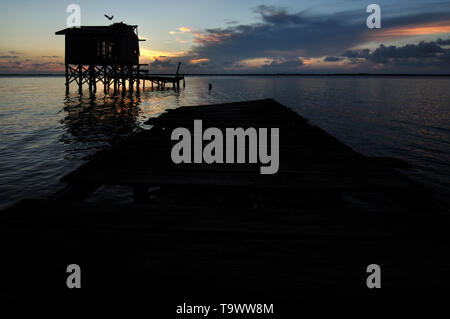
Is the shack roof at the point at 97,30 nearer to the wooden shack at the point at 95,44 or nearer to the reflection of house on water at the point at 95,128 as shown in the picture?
the wooden shack at the point at 95,44

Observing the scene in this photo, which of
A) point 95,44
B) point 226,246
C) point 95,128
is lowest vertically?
point 226,246

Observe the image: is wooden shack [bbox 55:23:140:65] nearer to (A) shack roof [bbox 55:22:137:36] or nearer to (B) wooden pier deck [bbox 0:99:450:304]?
(A) shack roof [bbox 55:22:137:36]

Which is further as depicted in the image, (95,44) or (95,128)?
(95,44)

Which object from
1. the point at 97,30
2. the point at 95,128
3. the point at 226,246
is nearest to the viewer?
the point at 226,246

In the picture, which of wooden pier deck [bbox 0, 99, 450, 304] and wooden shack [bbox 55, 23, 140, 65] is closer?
wooden pier deck [bbox 0, 99, 450, 304]

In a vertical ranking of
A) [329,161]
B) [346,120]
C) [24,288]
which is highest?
[346,120]

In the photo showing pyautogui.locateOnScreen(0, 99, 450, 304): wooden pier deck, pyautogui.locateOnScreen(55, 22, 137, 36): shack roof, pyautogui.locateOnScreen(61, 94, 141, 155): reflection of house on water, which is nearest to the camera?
pyautogui.locateOnScreen(0, 99, 450, 304): wooden pier deck

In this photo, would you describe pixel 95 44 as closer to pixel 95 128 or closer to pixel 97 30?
pixel 97 30

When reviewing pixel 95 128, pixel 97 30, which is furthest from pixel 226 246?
pixel 97 30

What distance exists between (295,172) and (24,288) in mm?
3239

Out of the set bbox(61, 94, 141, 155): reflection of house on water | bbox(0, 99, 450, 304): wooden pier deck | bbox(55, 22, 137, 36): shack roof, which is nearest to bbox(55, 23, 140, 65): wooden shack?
bbox(55, 22, 137, 36): shack roof
